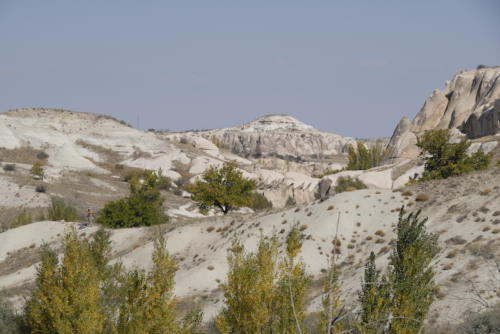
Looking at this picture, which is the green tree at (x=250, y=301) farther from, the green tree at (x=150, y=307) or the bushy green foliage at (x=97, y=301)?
the green tree at (x=150, y=307)

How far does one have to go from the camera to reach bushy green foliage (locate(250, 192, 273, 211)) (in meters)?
114

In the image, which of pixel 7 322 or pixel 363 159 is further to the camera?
pixel 363 159

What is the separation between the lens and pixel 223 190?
231 ft

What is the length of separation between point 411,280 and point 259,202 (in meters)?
90.6

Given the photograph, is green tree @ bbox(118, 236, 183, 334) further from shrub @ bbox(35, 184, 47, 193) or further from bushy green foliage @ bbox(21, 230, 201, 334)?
shrub @ bbox(35, 184, 47, 193)

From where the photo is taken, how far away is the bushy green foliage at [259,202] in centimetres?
11398

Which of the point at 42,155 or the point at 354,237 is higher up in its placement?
the point at 42,155

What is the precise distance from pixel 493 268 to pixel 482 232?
22.8 ft

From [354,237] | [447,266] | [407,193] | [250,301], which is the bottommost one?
[447,266]

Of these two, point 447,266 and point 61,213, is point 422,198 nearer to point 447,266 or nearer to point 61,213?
point 447,266

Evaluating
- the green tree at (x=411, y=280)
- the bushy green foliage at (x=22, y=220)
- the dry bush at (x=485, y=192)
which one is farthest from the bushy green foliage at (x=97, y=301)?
the bushy green foliage at (x=22, y=220)

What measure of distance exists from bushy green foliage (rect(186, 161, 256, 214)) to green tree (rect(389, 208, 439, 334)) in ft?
147

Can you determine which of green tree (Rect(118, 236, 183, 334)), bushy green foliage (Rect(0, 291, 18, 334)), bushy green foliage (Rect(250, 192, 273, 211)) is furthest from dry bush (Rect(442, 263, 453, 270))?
bushy green foliage (Rect(250, 192, 273, 211))

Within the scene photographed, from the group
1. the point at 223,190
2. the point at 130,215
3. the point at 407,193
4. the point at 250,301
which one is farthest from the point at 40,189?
the point at 250,301
